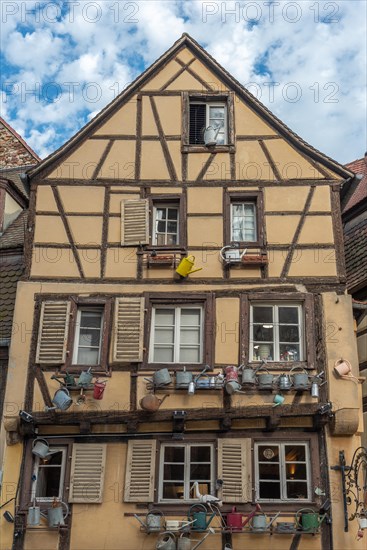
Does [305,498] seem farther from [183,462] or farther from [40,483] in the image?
[40,483]

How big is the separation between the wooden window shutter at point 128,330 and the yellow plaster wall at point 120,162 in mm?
2791

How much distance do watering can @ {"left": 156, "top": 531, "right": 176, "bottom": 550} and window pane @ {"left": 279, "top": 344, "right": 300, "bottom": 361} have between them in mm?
3654

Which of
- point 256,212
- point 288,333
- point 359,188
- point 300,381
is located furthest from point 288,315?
point 359,188

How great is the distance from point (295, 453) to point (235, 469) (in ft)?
3.67

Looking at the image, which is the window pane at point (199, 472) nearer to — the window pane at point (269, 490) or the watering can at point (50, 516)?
the window pane at point (269, 490)

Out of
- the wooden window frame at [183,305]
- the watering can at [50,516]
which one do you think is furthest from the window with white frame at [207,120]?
the watering can at [50,516]

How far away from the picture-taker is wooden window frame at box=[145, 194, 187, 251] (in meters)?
14.6

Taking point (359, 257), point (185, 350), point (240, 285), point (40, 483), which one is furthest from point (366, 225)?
point (40, 483)

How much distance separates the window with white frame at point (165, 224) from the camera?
14.9 meters

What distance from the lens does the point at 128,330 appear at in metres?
13.8

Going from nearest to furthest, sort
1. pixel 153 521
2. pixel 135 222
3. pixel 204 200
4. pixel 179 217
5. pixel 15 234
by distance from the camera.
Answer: pixel 153 521, pixel 135 222, pixel 179 217, pixel 204 200, pixel 15 234

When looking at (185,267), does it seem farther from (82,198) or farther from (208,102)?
(208,102)

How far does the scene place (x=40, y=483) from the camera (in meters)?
13.1

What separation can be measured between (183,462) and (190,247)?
409 centimetres
